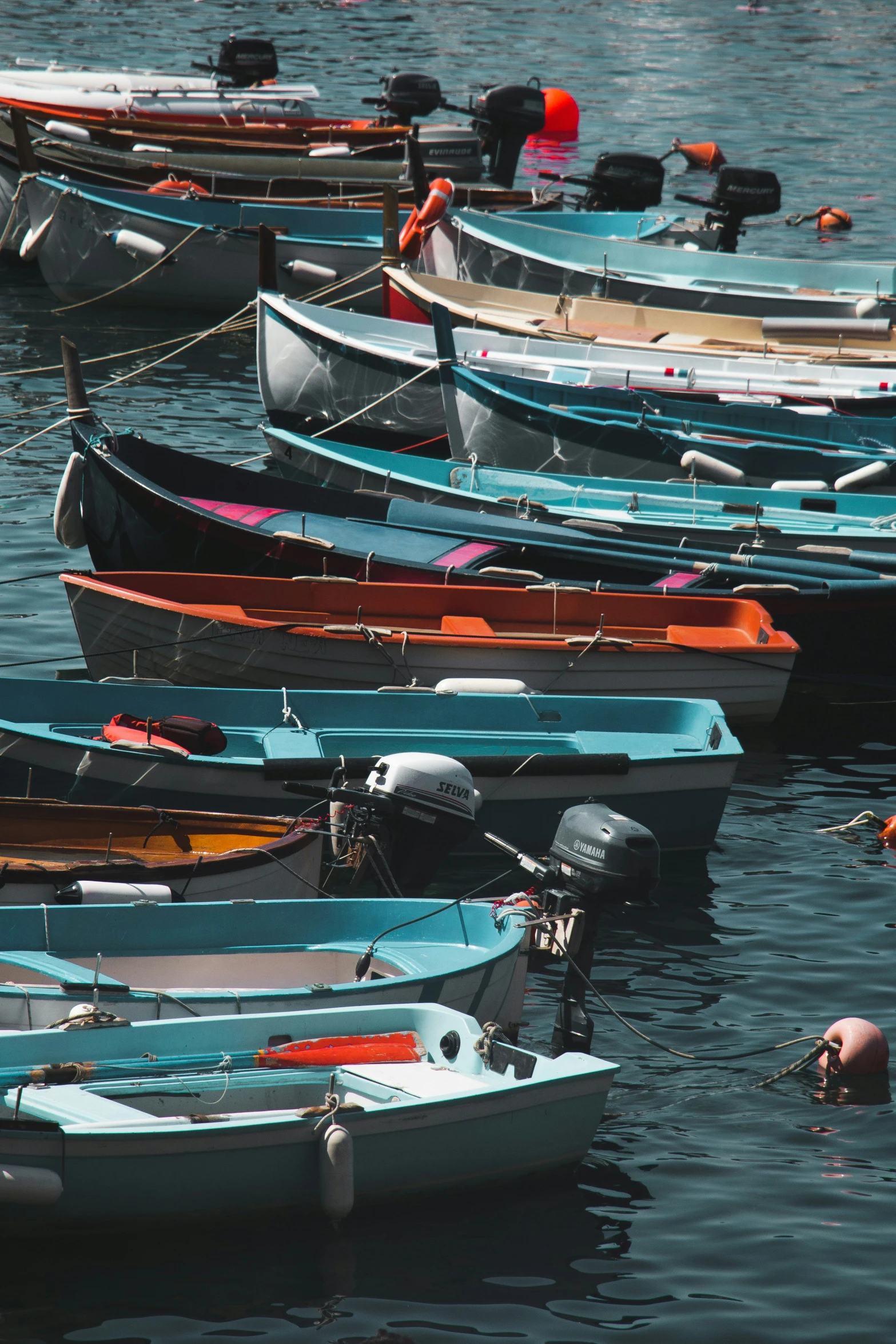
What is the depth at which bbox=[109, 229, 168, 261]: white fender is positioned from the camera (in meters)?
20.1

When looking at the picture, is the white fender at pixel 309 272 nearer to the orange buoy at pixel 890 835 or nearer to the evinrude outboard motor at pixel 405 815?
the orange buoy at pixel 890 835

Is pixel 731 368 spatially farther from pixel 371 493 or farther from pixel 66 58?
pixel 66 58

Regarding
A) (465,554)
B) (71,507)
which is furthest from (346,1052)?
(71,507)

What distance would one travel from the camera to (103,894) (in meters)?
7.39

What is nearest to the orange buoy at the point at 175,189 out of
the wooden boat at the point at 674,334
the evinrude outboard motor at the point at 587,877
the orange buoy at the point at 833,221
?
the wooden boat at the point at 674,334

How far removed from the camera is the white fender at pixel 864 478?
13.4 m

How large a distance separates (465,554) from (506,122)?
15.0 metres

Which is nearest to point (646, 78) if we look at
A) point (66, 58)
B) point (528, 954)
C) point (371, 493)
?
point (66, 58)

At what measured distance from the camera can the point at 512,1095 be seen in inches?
249

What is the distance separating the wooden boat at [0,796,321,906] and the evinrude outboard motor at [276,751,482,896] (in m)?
0.28

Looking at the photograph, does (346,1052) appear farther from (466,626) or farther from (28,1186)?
(466,626)

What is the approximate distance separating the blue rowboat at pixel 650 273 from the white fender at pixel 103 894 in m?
12.7

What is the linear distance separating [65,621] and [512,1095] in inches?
291

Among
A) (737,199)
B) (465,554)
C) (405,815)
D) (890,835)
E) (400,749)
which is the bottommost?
(890,835)
